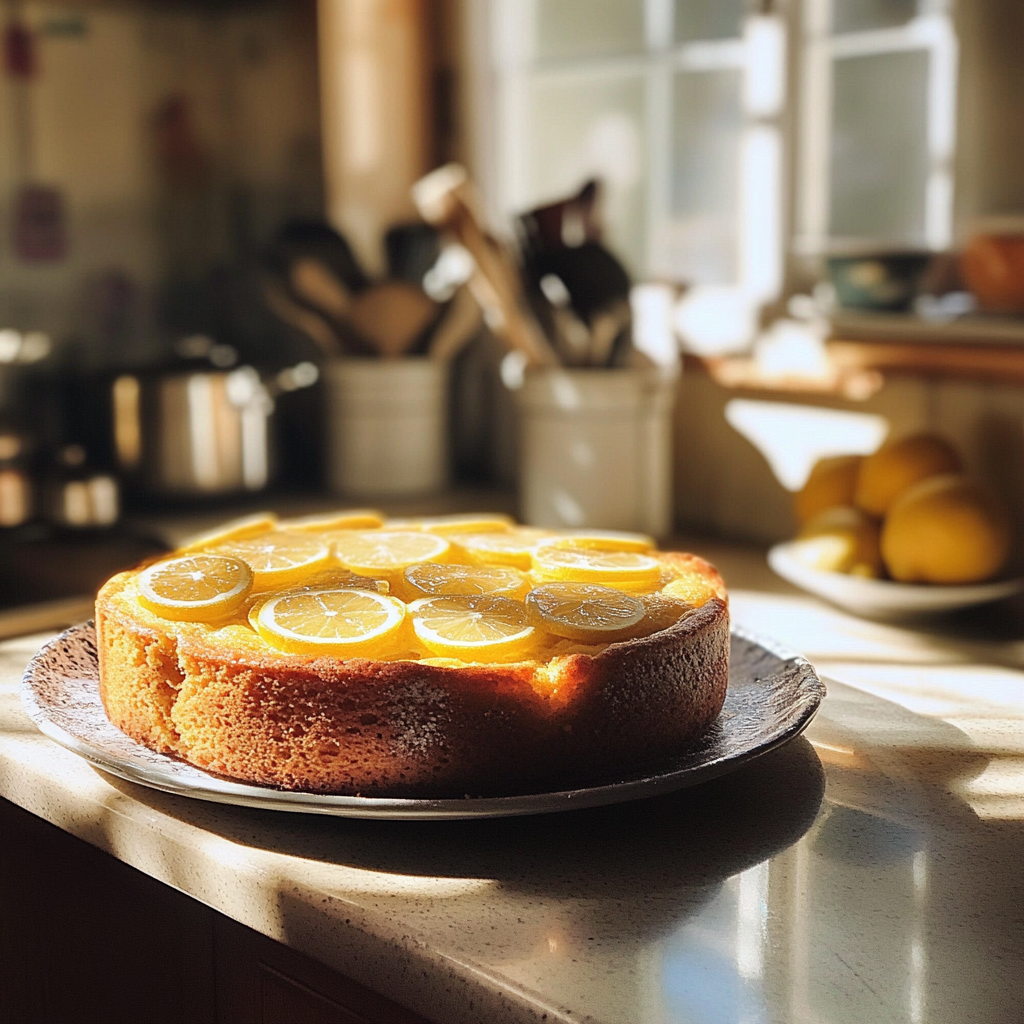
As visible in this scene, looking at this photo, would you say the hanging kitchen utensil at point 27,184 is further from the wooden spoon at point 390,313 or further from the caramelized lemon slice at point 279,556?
the caramelized lemon slice at point 279,556

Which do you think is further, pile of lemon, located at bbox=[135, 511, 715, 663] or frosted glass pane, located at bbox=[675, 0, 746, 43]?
frosted glass pane, located at bbox=[675, 0, 746, 43]

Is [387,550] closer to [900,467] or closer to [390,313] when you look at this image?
[900,467]

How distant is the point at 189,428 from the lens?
6.77ft

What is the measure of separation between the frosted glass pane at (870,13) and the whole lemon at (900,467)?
0.55 meters

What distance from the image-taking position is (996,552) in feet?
4.44

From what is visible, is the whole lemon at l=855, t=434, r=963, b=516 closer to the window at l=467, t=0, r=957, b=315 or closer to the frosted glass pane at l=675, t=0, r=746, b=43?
the window at l=467, t=0, r=957, b=315

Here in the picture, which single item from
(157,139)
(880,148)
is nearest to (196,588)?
(880,148)

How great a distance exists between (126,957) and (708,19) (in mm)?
1497

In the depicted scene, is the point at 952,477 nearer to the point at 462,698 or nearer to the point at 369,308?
the point at 462,698

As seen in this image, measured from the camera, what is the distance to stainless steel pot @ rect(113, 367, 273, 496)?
6.74ft

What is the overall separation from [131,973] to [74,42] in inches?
74.7

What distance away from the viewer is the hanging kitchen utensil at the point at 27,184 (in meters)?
2.28

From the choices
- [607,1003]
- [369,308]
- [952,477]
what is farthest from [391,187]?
[607,1003]

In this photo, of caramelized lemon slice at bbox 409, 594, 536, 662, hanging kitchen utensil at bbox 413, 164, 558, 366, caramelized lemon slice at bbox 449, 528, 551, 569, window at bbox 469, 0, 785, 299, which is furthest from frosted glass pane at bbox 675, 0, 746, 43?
caramelized lemon slice at bbox 409, 594, 536, 662
